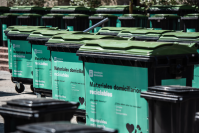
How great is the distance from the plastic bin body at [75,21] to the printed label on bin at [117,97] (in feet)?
29.5

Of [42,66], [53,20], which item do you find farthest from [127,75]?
[53,20]

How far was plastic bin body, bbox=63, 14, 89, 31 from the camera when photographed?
15.1 metres

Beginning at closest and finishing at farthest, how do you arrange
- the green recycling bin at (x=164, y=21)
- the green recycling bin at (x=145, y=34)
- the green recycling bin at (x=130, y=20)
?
1. the green recycling bin at (x=145, y=34)
2. the green recycling bin at (x=164, y=21)
3. the green recycling bin at (x=130, y=20)

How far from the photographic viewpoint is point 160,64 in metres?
5.50

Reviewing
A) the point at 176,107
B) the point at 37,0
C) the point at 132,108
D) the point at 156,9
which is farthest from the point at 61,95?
the point at 37,0

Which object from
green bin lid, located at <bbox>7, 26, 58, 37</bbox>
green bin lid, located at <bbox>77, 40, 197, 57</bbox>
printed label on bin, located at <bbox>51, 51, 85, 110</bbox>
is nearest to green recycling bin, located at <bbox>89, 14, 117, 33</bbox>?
green bin lid, located at <bbox>7, 26, 58, 37</bbox>

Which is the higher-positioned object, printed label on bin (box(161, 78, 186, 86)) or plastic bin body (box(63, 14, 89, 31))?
plastic bin body (box(63, 14, 89, 31))

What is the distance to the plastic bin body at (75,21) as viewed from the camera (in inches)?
593

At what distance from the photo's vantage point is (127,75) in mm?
5645

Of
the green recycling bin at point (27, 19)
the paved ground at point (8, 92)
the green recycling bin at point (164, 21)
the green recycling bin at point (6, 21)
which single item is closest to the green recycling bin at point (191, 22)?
the green recycling bin at point (164, 21)

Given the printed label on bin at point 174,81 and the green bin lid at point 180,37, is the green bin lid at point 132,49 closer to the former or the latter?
the printed label on bin at point 174,81

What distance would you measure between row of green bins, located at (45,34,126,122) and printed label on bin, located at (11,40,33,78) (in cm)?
252

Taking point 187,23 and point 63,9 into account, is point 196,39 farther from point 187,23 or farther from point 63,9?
point 63,9

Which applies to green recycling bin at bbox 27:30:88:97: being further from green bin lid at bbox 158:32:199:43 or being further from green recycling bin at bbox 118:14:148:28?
green recycling bin at bbox 118:14:148:28
